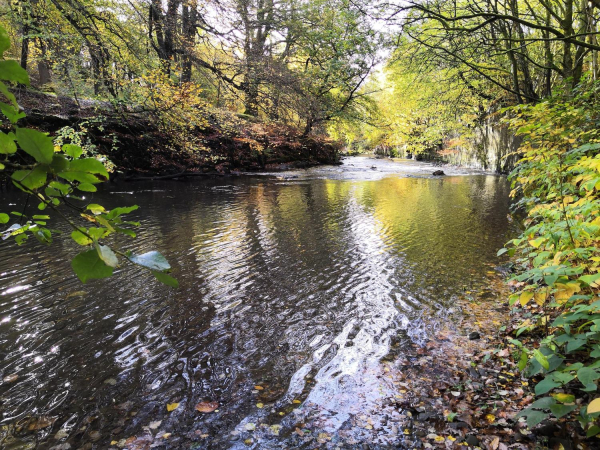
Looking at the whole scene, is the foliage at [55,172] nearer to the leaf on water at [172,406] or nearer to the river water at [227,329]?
the river water at [227,329]

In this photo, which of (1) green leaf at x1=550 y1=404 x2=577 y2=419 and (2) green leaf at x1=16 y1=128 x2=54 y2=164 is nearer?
(2) green leaf at x1=16 y1=128 x2=54 y2=164

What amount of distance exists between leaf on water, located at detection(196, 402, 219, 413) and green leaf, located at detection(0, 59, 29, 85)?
115 inches

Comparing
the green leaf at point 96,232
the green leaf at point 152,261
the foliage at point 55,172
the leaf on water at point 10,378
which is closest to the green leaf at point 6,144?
the foliage at point 55,172

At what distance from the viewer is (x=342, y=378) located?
3.31 meters

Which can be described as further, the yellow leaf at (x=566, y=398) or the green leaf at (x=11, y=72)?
the yellow leaf at (x=566, y=398)

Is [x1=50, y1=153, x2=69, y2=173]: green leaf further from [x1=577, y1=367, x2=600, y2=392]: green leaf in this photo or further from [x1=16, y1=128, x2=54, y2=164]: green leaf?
[x1=577, y1=367, x2=600, y2=392]: green leaf

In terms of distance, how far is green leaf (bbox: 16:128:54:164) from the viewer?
62cm

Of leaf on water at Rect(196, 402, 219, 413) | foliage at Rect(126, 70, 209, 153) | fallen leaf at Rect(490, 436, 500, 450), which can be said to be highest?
foliage at Rect(126, 70, 209, 153)

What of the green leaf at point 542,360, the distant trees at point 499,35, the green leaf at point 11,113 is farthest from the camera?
the distant trees at point 499,35

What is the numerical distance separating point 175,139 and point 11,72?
12043mm

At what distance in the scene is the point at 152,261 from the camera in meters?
0.77

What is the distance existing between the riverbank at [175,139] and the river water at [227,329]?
14.2 ft

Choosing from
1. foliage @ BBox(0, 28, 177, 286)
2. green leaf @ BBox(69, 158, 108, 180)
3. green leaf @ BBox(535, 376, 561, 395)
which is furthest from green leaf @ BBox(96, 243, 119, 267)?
green leaf @ BBox(535, 376, 561, 395)

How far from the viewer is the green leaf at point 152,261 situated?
2.40ft
